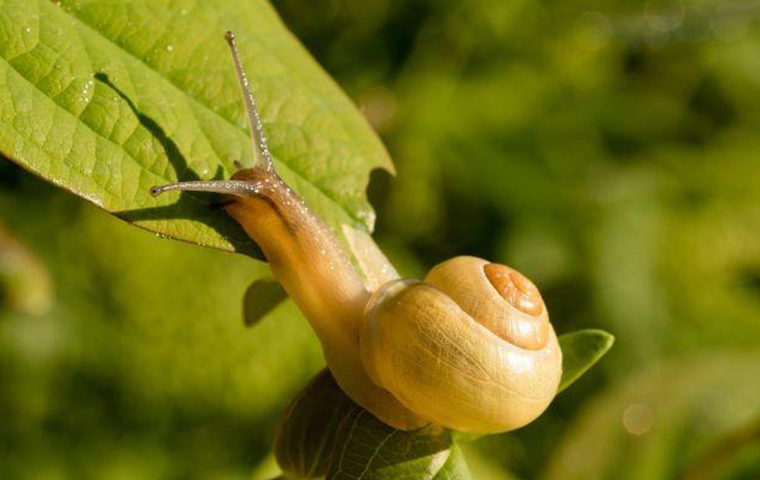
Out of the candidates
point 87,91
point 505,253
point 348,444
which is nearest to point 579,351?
point 348,444

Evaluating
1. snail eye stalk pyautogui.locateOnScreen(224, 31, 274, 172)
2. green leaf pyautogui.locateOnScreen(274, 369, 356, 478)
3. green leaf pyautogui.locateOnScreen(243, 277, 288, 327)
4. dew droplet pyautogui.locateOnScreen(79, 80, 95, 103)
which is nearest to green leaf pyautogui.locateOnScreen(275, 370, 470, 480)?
green leaf pyautogui.locateOnScreen(274, 369, 356, 478)

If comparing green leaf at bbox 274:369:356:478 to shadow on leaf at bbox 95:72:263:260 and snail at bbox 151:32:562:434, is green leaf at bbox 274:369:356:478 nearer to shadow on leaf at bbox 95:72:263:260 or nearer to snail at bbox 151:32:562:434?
snail at bbox 151:32:562:434

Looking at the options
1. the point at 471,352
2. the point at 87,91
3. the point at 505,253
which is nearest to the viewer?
the point at 87,91

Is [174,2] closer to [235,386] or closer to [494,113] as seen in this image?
[235,386]

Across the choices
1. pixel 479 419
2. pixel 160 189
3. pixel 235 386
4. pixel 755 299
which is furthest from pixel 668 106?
pixel 160 189

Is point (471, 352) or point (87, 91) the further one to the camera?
point (471, 352)

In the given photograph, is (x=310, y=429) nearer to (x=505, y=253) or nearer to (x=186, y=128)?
(x=186, y=128)
